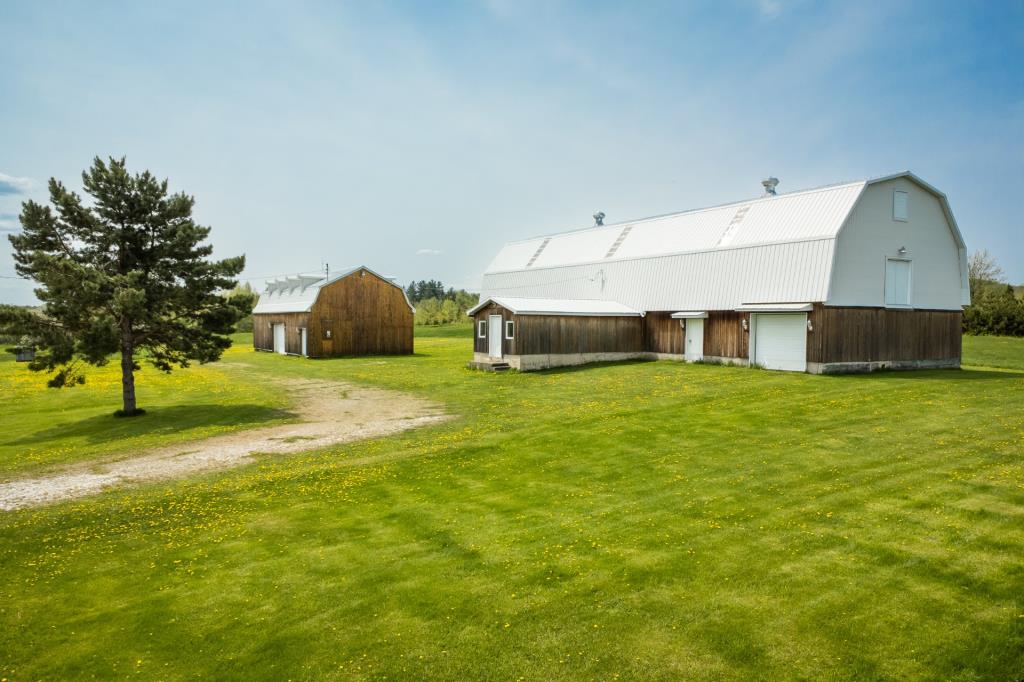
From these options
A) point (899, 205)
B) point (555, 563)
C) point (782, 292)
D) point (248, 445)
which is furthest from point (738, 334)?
point (555, 563)

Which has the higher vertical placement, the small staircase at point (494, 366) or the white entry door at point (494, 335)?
the white entry door at point (494, 335)

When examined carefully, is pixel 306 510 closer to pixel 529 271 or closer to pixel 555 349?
pixel 555 349

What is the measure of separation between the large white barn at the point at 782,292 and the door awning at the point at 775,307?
0.27 ft

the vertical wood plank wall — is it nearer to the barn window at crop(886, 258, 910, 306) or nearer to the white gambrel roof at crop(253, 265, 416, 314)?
the barn window at crop(886, 258, 910, 306)

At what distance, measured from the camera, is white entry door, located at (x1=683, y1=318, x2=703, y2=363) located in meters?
34.2

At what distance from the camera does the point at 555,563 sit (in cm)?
895

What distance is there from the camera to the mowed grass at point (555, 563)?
667cm

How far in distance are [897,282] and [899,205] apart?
3.96 metres

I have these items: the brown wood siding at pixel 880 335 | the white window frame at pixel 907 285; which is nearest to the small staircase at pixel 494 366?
the brown wood siding at pixel 880 335

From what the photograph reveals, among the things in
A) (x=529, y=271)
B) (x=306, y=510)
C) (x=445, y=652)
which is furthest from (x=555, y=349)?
(x=445, y=652)

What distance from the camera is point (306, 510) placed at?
11.8 metres

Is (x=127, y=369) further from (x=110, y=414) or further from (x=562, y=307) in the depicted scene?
(x=562, y=307)

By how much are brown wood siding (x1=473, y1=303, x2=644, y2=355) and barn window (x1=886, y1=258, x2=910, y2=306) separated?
1352 cm

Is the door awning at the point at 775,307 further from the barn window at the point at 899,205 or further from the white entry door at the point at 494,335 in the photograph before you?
the white entry door at the point at 494,335
